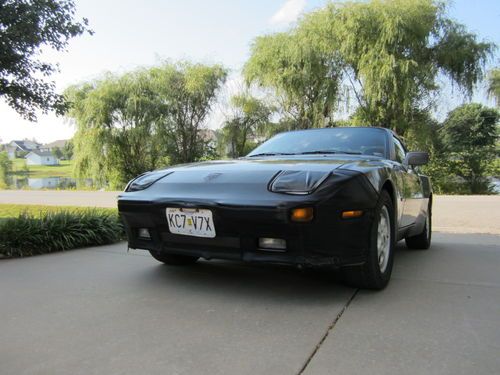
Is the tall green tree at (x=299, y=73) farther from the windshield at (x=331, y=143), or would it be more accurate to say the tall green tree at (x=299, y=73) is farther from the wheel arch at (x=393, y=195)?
the wheel arch at (x=393, y=195)

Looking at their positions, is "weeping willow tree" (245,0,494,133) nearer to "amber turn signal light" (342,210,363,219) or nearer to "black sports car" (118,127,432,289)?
"black sports car" (118,127,432,289)

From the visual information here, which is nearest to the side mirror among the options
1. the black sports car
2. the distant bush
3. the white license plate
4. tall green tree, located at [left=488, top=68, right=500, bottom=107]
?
the black sports car

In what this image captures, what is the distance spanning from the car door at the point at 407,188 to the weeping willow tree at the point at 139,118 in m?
16.1

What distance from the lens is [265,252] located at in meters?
2.70

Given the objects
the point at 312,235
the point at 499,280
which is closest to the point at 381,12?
the point at 499,280

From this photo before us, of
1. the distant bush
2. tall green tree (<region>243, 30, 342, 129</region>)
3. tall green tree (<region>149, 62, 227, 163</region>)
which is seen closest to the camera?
the distant bush

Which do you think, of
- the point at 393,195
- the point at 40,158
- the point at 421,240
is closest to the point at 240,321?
the point at 393,195

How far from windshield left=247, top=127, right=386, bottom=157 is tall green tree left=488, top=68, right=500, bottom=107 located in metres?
15.0

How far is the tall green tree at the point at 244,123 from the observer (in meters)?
19.5

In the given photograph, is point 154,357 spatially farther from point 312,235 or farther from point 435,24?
point 435,24

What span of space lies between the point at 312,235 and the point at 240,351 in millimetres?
824

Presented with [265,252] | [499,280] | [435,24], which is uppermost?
[435,24]

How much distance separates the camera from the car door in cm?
384

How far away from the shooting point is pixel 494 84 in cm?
1658
